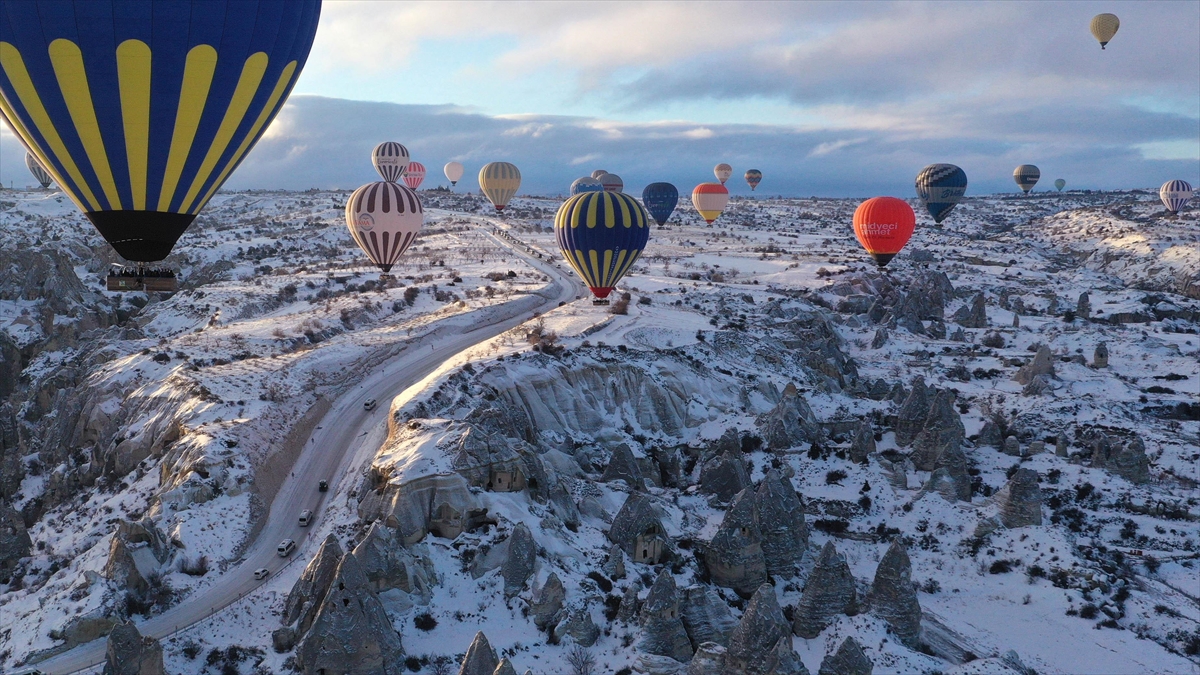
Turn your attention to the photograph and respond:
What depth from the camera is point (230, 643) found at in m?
27.3

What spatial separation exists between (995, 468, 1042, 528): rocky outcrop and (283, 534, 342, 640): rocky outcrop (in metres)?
30.9

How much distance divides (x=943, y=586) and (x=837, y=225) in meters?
147

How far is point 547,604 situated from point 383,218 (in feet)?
129

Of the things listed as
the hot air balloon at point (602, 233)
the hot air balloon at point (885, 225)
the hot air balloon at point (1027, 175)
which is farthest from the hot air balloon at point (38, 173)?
the hot air balloon at point (1027, 175)

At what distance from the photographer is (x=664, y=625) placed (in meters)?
27.7

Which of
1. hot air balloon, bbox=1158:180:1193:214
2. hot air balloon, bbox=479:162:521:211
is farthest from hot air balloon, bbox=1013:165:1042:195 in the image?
hot air balloon, bbox=479:162:521:211

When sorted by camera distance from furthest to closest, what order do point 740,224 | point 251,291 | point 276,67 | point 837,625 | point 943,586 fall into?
point 740,224 → point 251,291 → point 943,586 → point 837,625 → point 276,67

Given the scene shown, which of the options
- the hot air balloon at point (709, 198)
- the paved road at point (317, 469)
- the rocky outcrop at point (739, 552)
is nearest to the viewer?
the paved road at point (317, 469)

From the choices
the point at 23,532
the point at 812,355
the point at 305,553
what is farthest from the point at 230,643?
the point at 812,355

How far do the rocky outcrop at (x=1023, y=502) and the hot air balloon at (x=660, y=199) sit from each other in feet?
304

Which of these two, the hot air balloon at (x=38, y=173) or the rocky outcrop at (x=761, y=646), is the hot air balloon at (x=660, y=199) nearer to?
the hot air balloon at (x=38, y=173)

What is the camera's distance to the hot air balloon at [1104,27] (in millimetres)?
101312

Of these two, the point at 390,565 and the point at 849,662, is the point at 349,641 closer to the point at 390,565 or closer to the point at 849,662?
the point at 390,565

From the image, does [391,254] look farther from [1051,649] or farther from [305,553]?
[1051,649]
